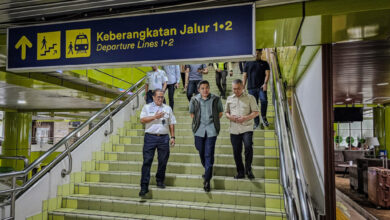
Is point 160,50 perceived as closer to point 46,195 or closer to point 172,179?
point 172,179

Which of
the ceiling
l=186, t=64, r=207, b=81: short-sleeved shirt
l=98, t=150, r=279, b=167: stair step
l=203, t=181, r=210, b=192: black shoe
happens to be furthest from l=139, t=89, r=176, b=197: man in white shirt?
the ceiling

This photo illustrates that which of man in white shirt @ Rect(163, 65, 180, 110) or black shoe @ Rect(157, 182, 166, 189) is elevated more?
man in white shirt @ Rect(163, 65, 180, 110)

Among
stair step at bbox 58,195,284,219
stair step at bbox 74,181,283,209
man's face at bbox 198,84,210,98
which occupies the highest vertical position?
man's face at bbox 198,84,210,98

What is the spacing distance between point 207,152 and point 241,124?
678 millimetres

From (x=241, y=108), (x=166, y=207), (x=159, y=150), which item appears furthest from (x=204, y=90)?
(x=166, y=207)

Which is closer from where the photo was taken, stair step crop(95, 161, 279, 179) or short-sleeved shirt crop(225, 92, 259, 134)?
short-sleeved shirt crop(225, 92, 259, 134)

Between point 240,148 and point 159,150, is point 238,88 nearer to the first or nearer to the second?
point 240,148

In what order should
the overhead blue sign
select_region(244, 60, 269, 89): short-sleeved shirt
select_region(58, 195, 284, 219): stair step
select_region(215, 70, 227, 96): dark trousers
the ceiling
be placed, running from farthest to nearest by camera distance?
select_region(215, 70, 227, 96): dark trousers < select_region(244, 60, 269, 89): short-sleeved shirt < the ceiling < select_region(58, 195, 284, 219): stair step < the overhead blue sign

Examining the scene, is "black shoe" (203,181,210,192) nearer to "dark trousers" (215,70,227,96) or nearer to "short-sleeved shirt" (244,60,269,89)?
"short-sleeved shirt" (244,60,269,89)

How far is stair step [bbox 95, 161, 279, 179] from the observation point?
4.82 m

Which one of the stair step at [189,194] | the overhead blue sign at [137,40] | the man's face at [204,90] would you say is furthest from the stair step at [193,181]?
the overhead blue sign at [137,40]

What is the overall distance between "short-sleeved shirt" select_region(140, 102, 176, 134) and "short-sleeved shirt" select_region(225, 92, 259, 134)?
3.26 ft

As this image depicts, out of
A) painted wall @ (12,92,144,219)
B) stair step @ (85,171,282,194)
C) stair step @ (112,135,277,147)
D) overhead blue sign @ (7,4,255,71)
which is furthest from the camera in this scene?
stair step @ (112,135,277,147)

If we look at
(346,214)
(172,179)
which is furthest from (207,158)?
(346,214)
